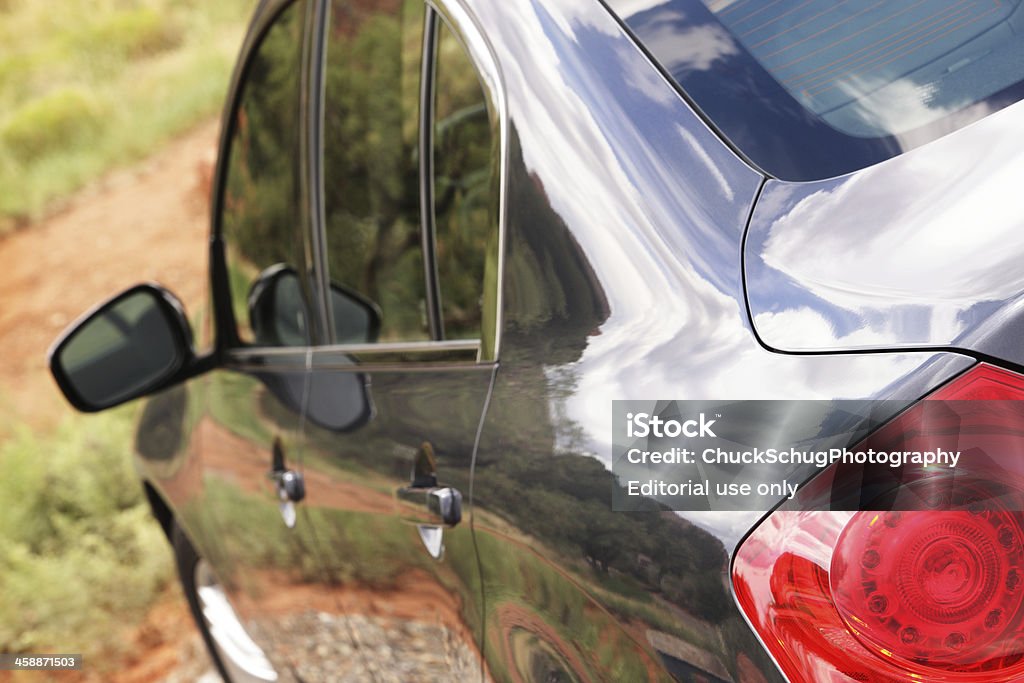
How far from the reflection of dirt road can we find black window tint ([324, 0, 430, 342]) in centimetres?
762

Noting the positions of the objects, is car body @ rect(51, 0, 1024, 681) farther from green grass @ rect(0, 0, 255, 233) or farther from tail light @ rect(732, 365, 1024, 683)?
green grass @ rect(0, 0, 255, 233)

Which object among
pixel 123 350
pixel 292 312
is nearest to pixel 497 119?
pixel 292 312

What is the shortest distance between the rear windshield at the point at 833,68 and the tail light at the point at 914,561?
0.35m

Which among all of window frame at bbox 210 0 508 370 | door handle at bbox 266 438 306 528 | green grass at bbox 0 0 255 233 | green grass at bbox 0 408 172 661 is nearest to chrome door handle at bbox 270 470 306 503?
door handle at bbox 266 438 306 528

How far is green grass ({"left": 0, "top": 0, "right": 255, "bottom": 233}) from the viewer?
1356cm

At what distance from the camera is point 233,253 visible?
2.95 m

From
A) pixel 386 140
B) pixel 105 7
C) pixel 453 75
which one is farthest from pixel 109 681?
pixel 105 7

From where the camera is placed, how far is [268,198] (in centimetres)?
274

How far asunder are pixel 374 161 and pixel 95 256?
9.95m

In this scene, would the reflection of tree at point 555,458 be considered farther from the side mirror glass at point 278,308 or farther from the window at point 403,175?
the side mirror glass at point 278,308

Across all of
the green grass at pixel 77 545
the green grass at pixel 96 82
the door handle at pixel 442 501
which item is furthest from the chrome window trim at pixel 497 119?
the green grass at pixel 96 82

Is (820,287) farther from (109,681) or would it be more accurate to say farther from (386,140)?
(109,681)

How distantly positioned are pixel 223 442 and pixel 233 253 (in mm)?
542

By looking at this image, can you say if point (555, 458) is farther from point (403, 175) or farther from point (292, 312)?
point (292, 312)
